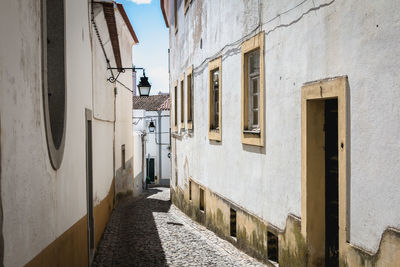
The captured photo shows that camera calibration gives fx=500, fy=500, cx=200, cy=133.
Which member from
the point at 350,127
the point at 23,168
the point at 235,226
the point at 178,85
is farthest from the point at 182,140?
the point at 23,168

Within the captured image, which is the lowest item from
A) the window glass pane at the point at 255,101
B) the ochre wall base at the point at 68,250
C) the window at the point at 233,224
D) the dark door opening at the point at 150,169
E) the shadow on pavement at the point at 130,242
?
the dark door opening at the point at 150,169

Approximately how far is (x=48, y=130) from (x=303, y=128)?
10.1 ft

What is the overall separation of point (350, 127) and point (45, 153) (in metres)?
3.04

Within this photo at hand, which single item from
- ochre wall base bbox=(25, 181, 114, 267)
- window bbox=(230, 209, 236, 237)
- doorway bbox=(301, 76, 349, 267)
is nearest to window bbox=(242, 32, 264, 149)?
window bbox=(230, 209, 236, 237)

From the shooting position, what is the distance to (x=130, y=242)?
10234mm

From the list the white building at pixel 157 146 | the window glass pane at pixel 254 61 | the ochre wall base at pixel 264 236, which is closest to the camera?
the ochre wall base at pixel 264 236

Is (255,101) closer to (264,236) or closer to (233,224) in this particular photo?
(264,236)

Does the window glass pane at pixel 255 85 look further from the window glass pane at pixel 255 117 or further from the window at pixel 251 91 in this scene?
the window glass pane at pixel 255 117

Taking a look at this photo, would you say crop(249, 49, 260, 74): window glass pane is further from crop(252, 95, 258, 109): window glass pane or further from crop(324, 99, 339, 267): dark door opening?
crop(324, 99, 339, 267): dark door opening

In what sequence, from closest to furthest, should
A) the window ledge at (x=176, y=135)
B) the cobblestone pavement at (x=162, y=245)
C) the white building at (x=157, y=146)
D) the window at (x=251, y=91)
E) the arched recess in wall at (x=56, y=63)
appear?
the arched recess in wall at (x=56, y=63)
the window at (x=251, y=91)
the cobblestone pavement at (x=162, y=245)
the window ledge at (x=176, y=135)
the white building at (x=157, y=146)

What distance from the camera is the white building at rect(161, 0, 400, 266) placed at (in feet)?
15.0

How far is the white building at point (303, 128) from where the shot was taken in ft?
15.0

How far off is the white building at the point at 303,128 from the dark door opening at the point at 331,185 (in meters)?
0.01

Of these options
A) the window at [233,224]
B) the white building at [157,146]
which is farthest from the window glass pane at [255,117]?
the white building at [157,146]
